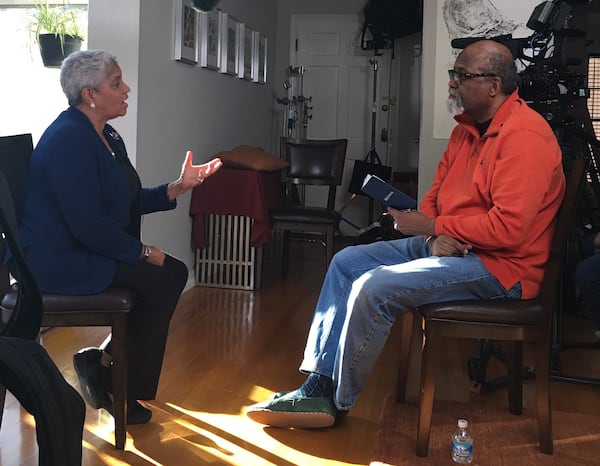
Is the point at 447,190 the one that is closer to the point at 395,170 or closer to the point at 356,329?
the point at 356,329

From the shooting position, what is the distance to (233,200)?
16.1 feet

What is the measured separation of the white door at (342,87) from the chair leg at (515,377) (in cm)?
485

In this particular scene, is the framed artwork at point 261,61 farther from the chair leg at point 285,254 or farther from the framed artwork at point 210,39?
the chair leg at point 285,254

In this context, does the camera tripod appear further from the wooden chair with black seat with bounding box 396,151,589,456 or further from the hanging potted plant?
the hanging potted plant

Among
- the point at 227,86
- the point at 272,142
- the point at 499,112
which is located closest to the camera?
the point at 499,112

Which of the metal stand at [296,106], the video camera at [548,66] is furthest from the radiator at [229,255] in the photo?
the metal stand at [296,106]

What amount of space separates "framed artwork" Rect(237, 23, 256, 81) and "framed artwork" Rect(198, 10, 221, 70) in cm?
58

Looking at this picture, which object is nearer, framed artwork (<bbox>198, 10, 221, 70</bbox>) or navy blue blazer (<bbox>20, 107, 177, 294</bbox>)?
navy blue blazer (<bbox>20, 107, 177, 294</bbox>)

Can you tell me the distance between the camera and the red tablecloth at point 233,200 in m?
4.89

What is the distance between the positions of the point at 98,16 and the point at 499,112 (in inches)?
94.4

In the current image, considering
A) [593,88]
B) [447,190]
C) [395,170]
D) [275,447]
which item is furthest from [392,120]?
[275,447]

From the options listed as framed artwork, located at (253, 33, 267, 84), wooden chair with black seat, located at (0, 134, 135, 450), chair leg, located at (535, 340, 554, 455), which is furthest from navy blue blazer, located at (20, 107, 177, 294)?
framed artwork, located at (253, 33, 267, 84)

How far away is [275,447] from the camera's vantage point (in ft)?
8.02

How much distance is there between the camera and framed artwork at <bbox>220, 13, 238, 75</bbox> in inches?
210
